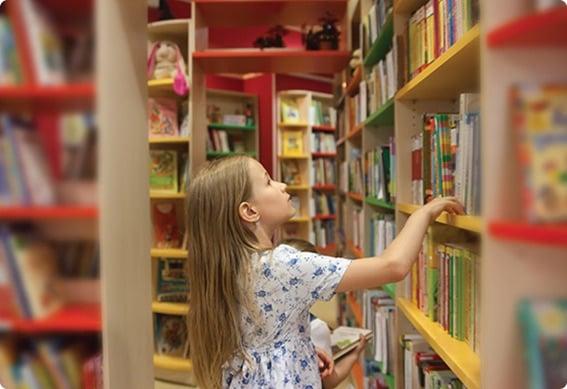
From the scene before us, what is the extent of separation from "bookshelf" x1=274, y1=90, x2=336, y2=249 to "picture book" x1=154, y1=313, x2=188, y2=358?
2010 mm

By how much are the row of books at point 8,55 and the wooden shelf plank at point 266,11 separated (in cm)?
213

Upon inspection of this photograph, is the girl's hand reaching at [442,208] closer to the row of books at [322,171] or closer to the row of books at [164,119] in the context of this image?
the row of books at [164,119]

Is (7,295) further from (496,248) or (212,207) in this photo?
(496,248)

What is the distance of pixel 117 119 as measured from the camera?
38.5 inches

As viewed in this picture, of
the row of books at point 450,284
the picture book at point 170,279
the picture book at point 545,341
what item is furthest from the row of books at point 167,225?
the picture book at point 545,341

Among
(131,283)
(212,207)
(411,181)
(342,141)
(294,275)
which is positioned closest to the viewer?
(131,283)

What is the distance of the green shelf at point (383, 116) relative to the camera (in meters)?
2.03

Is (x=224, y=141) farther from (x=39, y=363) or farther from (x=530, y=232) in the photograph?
(x=530, y=232)

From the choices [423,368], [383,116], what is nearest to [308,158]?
[383,116]

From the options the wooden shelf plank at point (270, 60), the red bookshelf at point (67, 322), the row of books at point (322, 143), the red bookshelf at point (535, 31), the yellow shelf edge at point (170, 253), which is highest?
the wooden shelf plank at point (270, 60)

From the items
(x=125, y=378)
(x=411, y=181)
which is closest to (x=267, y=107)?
(x=411, y=181)

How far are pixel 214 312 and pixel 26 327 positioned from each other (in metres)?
0.51

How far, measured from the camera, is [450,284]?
1.40 metres

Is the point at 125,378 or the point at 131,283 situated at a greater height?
the point at 131,283
